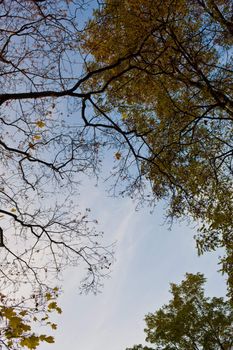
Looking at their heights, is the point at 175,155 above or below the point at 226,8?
below

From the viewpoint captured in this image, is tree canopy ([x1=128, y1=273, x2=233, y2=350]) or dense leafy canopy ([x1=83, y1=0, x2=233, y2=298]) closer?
dense leafy canopy ([x1=83, y1=0, x2=233, y2=298])

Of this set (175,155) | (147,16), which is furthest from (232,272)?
(147,16)

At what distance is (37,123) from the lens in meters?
7.52

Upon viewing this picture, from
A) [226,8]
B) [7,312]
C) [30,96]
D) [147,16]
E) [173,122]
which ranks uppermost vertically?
[226,8]

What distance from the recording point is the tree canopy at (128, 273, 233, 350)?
65.8 ft

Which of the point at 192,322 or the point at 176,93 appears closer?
the point at 176,93

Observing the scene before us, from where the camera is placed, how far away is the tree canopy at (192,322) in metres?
20.1

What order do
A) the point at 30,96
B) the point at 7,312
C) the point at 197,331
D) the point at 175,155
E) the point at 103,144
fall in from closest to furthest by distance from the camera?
the point at 7,312 < the point at 30,96 < the point at 103,144 < the point at 175,155 < the point at 197,331

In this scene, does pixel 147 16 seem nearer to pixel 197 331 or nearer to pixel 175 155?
pixel 175 155

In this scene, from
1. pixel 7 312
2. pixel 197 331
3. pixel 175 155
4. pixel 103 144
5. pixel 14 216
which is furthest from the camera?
pixel 197 331

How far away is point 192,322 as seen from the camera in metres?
20.4

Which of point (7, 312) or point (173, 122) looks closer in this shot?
point (7, 312)

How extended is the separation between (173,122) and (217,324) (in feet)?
49.3

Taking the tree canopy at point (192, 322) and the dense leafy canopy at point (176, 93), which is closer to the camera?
the dense leafy canopy at point (176, 93)
